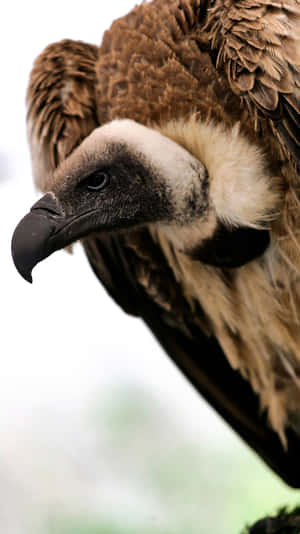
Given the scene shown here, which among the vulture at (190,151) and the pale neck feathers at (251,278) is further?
the pale neck feathers at (251,278)

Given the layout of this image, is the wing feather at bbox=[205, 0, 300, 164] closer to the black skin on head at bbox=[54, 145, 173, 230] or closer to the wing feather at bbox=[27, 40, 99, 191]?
the black skin on head at bbox=[54, 145, 173, 230]

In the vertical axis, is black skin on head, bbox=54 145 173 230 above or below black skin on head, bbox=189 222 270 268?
above

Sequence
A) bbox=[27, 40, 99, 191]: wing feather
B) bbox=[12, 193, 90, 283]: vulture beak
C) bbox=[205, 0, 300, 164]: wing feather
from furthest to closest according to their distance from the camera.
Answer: bbox=[27, 40, 99, 191]: wing feather → bbox=[12, 193, 90, 283]: vulture beak → bbox=[205, 0, 300, 164]: wing feather

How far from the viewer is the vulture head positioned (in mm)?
1387

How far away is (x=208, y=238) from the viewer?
1428mm

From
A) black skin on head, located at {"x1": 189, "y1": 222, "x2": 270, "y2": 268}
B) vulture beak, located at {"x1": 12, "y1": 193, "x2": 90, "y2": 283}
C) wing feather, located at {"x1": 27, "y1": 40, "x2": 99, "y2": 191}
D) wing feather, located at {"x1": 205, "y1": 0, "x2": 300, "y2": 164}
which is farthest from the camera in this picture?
wing feather, located at {"x1": 27, "y1": 40, "x2": 99, "y2": 191}

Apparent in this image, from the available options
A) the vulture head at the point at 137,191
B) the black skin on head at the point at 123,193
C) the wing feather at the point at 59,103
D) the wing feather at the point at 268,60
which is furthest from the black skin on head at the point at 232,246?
the wing feather at the point at 59,103

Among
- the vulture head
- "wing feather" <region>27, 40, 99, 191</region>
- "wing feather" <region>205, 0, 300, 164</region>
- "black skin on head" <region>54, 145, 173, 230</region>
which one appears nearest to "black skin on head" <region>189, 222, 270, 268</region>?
Result: the vulture head

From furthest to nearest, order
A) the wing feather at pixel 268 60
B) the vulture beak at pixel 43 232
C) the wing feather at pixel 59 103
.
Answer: the wing feather at pixel 59 103 → the vulture beak at pixel 43 232 → the wing feather at pixel 268 60

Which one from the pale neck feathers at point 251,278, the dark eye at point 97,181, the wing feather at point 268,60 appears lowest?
the pale neck feathers at point 251,278

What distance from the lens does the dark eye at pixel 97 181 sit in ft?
4.61

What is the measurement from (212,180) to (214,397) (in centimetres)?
92

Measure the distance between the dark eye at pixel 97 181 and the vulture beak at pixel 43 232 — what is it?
0.06 meters

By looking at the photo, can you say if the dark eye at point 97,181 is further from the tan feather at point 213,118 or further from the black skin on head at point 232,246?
the black skin on head at point 232,246
